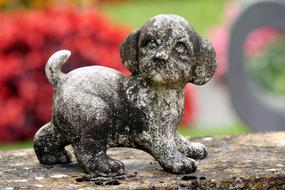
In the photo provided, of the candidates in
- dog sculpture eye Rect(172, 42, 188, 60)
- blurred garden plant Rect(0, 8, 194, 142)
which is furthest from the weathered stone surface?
blurred garden plant Rect(0, 8, 194, 142)

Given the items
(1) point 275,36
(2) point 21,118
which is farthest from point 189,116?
(1) point 275,36

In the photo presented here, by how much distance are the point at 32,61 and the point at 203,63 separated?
16.0 ft

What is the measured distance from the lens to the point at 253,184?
13.6 feet

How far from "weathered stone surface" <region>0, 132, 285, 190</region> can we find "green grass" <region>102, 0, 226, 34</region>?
1164cm

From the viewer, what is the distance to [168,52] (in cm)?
411

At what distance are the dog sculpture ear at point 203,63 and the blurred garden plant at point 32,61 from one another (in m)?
4.59

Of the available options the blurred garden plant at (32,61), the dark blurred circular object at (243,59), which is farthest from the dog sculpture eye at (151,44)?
the dark blurred circular object at (243,59)

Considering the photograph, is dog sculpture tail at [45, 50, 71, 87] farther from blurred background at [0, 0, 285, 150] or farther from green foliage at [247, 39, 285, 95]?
green foliage at [247, 39, 285, 95]

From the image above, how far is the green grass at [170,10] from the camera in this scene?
Answer: 17469mm

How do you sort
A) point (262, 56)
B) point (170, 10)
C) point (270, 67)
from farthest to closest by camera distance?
1. point (170, 10)
2. point (262, 56)
3. point (270, 67)

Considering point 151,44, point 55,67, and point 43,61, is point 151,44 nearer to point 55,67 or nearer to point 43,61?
point 55,67

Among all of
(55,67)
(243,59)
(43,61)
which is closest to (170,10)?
(243,59)

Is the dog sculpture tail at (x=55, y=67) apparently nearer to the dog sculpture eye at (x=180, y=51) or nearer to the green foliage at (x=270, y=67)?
the dog sculpture eye at (x=180, y=51)

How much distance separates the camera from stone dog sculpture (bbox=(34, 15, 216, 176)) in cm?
414
